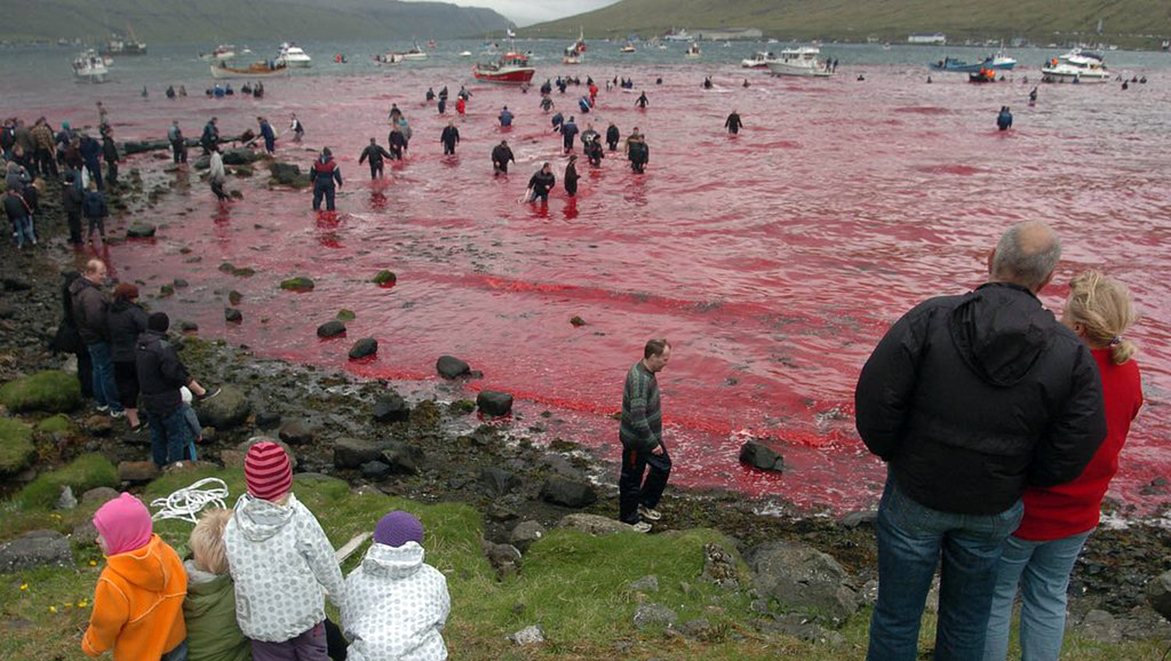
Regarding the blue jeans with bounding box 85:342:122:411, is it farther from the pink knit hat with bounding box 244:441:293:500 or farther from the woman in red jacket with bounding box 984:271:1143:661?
the woman in red jacket with bounding box 984:271:1143:661

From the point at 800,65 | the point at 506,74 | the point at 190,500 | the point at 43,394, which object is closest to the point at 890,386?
the point at 190,500

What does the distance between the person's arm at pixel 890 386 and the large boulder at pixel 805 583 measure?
3.11m

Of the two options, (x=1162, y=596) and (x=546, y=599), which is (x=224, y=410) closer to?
(x=546, y=599)

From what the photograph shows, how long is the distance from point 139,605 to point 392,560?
3.98 feet

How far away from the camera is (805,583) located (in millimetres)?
6688

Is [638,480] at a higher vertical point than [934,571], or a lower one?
lower

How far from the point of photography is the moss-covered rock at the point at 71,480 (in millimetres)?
Answer: 8805

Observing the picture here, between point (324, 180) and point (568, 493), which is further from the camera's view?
point (324, 180)

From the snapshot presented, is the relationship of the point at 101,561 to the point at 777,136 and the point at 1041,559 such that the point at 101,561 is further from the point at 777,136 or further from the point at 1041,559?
the point at 777,136

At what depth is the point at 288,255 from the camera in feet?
72.2

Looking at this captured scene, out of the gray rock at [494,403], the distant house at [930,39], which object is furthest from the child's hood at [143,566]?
the distant house at [930,39]

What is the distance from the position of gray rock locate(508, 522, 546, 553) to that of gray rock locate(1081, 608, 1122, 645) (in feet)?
16.5

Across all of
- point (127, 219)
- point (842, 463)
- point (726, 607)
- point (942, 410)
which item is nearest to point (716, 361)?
point (842, 463)

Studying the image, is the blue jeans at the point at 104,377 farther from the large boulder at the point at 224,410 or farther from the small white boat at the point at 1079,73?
the small white boat at the point at 1079,73
